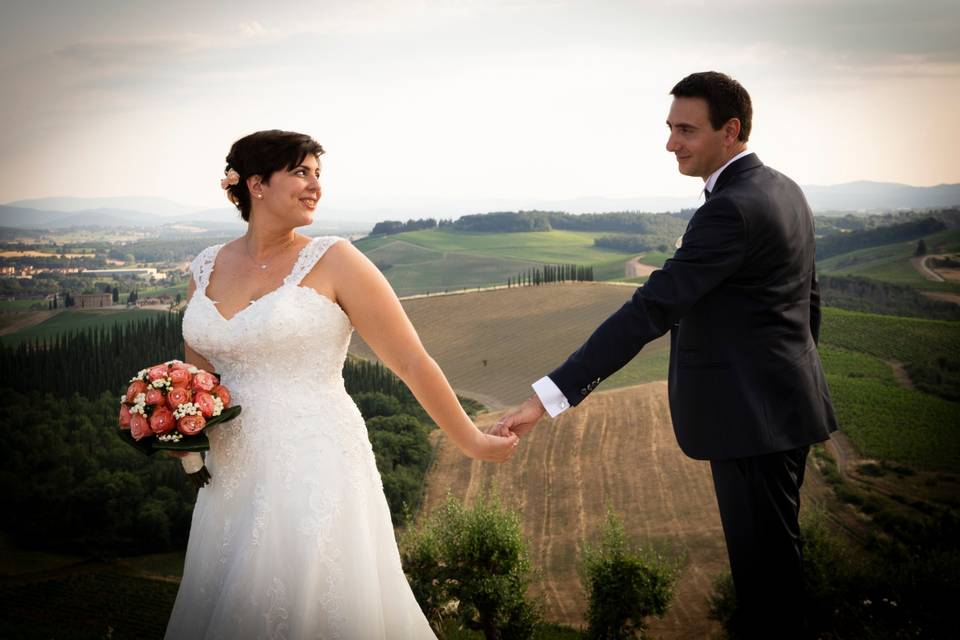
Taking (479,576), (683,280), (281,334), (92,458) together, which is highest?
(683,280)

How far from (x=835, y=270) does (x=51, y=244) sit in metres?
42.8

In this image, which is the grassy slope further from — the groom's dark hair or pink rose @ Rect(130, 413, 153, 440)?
pink rose @ Rect(130, 413, 153, 440)

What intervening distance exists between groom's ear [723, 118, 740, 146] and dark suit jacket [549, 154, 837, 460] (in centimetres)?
9

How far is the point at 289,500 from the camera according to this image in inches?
110

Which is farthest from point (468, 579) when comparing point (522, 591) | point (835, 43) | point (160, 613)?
point (835, 43)

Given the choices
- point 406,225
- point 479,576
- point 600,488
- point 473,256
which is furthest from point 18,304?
point 406,225

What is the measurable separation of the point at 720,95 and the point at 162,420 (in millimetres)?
2305

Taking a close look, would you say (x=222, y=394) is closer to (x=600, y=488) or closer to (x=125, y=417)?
(x=125, y=417)

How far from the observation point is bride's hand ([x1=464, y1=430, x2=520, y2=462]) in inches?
135

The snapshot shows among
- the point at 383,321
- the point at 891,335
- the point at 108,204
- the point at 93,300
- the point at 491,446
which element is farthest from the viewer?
the point at 891,335

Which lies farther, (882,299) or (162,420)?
(882,299)

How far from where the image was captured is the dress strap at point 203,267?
3096mm

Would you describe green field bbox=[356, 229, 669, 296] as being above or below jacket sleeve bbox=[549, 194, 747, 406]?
below

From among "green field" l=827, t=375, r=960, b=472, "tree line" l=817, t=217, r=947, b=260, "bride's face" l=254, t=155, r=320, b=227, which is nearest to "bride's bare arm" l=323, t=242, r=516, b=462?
"bride's face" l=254, t=155, r=320, b=227
